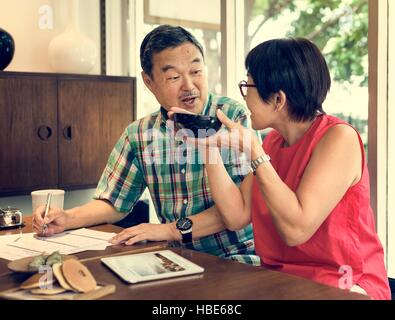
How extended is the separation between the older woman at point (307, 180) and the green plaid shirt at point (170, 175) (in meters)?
0.32

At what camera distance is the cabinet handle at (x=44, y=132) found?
3061 mm

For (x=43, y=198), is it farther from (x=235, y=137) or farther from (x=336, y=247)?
(x=336, y=247)

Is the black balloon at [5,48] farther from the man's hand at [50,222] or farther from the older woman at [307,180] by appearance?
the older woman at [307,180]

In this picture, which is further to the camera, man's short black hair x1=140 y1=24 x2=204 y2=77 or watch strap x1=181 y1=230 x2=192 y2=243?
man's short black hair x1=140 y1=24 x2=204 y2=77

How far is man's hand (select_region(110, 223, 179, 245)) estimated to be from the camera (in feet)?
5.33

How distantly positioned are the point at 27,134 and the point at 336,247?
6.62 feet

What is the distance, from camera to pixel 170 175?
2.07m

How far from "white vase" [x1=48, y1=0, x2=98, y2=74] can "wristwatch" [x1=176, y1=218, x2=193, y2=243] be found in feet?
5.78

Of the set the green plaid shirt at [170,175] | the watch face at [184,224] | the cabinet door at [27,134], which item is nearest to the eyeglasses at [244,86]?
the green plaid shirt at [170,175]

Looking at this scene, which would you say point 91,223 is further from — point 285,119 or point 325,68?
point 325,68

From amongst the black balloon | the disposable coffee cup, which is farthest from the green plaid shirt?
the black balloon

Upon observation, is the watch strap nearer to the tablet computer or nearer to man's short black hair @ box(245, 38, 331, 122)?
the tablet computer

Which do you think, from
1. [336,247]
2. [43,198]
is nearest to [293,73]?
[336,247]
